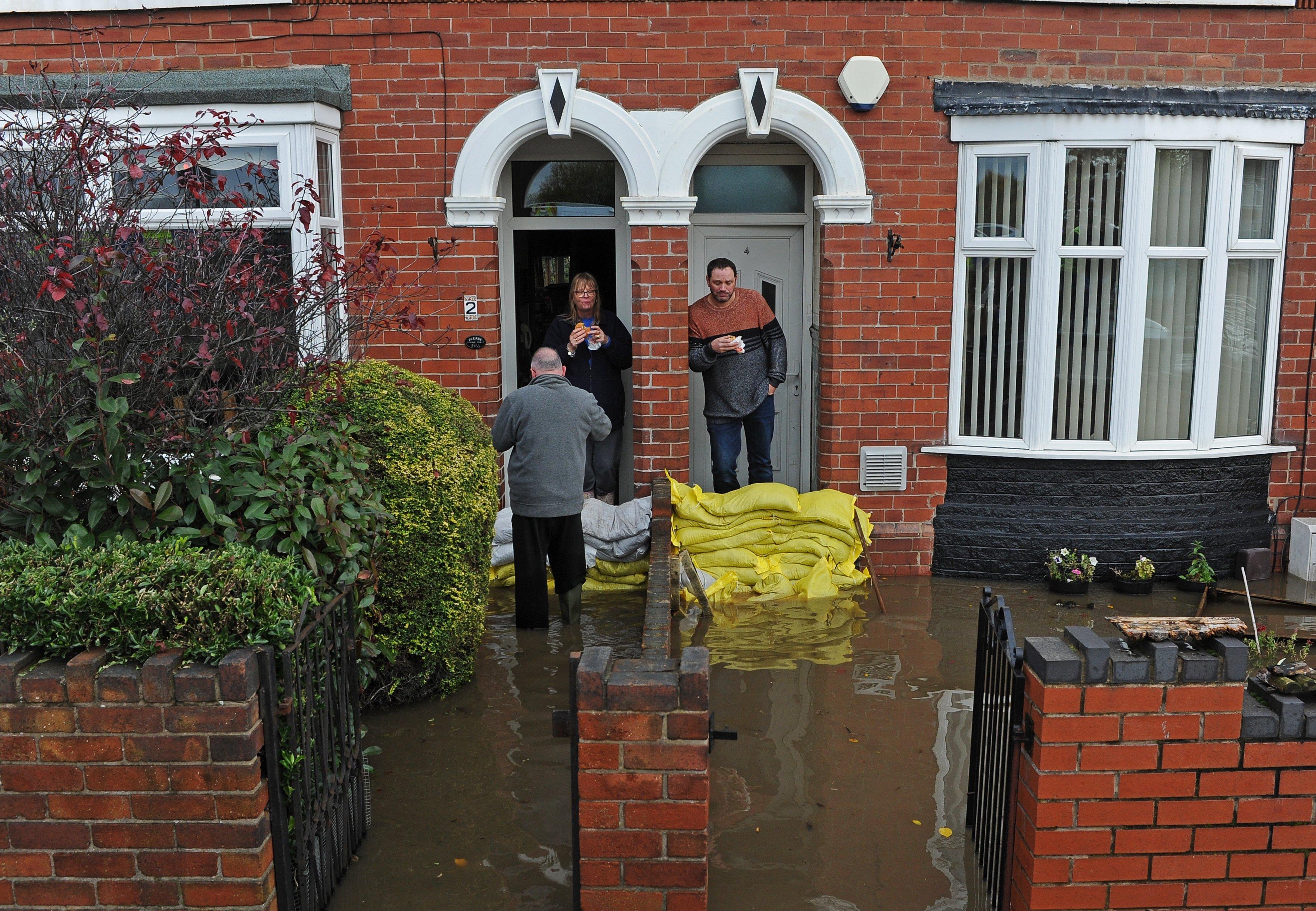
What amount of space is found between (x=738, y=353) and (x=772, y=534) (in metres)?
1.33

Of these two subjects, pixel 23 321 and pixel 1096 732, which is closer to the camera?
pixel 1096 732

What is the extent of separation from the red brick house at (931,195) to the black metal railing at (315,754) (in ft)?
14.0

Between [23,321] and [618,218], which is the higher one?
→ [618,218]

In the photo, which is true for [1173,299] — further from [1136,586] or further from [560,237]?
[560,237]

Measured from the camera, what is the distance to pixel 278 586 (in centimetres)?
323

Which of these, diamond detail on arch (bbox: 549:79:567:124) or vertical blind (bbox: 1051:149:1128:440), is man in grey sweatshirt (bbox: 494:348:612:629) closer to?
Answer: diamond detail on arch (bbox: 549:79:567:124)

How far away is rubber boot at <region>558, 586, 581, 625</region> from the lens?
21.8ft

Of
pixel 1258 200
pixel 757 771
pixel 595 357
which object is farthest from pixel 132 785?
pixel 1258 200

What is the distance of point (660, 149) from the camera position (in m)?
7.60

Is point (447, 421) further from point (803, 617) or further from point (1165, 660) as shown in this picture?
point (1165, 660)

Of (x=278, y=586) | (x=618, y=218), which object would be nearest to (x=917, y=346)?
(x=618, y=218)

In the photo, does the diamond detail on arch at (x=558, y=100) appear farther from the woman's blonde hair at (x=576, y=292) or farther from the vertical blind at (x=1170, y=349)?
the vertical blind at (x=1170, y=349)

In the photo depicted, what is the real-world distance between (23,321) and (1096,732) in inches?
142

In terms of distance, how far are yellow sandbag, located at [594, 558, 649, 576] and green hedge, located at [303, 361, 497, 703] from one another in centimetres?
191
